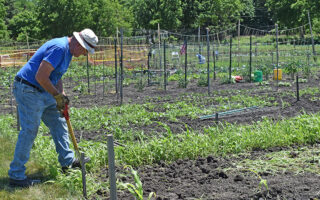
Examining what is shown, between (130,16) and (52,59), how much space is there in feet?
120

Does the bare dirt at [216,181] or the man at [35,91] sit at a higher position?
the man at [35,91]

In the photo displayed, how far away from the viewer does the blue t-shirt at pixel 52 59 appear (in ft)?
14.6

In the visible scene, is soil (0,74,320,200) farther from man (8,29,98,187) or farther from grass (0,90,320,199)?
man (8,29,98,187)

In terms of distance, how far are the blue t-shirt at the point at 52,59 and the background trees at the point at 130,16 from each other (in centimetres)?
2549

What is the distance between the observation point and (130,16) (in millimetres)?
39969

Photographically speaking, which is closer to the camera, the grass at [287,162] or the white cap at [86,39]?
the white cap at [86,39]

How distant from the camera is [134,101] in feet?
38.6

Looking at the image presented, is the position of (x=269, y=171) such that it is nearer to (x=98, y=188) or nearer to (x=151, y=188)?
(x=151, y=188)

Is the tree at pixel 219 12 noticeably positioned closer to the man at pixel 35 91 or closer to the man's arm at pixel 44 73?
the man at pixel 35 91

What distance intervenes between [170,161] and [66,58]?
201cm

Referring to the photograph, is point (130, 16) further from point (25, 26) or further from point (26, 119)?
point (26, 119)

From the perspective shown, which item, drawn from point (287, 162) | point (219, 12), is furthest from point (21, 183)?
point (219, 12)

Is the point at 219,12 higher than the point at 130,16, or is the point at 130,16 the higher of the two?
the point at 219,12

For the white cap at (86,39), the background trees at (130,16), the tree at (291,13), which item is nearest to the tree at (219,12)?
the background trees at (130,16)
